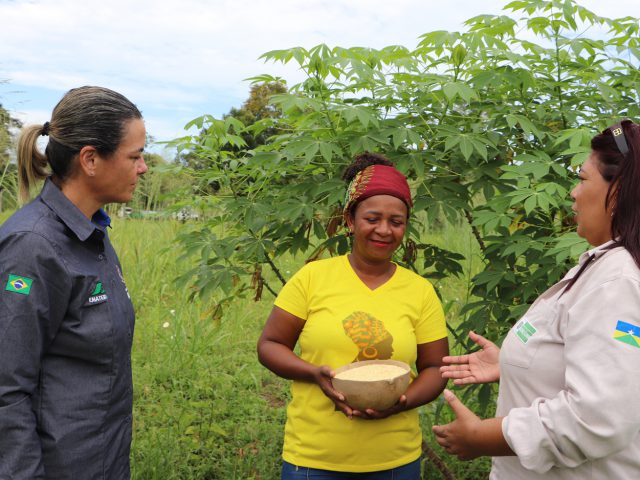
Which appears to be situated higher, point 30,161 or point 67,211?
point 30,161

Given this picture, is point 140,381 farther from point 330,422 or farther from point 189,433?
point 330,422

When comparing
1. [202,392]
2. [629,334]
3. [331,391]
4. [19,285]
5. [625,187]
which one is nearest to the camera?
[629,334]

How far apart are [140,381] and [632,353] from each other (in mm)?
3850

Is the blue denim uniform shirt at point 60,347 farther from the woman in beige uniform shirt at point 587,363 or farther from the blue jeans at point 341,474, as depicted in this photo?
the woman in beige uniform shirt at point 587,363

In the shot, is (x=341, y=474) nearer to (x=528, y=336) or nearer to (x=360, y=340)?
(x=360, y=340)

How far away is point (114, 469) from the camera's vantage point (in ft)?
5.80

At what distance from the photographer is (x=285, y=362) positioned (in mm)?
1974

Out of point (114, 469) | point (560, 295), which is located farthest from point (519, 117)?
point (114, 469)

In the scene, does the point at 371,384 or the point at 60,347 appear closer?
the point at 60,347

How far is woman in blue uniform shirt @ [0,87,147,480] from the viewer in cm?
149

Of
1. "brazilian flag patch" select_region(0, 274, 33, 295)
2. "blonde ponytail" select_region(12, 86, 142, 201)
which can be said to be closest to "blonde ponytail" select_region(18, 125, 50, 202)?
"blonde ponytail" select_region(12, 86, 142, 201)

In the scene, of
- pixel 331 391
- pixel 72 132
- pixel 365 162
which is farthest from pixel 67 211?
pixel 365 162

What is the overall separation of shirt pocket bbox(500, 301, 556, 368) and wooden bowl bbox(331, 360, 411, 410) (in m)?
0.36

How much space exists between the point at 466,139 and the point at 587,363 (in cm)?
125
